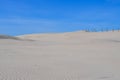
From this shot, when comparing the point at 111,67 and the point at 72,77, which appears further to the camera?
the point at 111,67

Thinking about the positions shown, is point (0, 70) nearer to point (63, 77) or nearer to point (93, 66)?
point (63, 77)

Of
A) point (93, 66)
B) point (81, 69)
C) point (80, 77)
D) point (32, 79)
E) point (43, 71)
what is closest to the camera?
point (32, 79)

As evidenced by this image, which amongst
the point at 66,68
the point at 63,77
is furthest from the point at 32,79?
the point at 66,68

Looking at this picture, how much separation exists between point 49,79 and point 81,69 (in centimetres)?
194

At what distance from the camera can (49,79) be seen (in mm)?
6973

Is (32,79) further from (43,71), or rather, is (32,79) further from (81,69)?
(81,69)

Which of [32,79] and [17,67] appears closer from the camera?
[32,79]

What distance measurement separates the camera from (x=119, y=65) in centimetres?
952

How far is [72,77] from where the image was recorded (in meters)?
7.23

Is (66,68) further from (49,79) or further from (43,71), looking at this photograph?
(49,79)

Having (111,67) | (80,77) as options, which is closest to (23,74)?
(80,77)

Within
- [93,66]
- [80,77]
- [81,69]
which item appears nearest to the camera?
[80,77]

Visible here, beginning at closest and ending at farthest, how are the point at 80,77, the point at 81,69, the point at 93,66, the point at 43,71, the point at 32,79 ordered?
the point at 32,79, the point at 80,77, the point at 43,71, the point at 81,69, the point at 93,66

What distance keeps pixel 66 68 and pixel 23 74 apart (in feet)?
6.22
